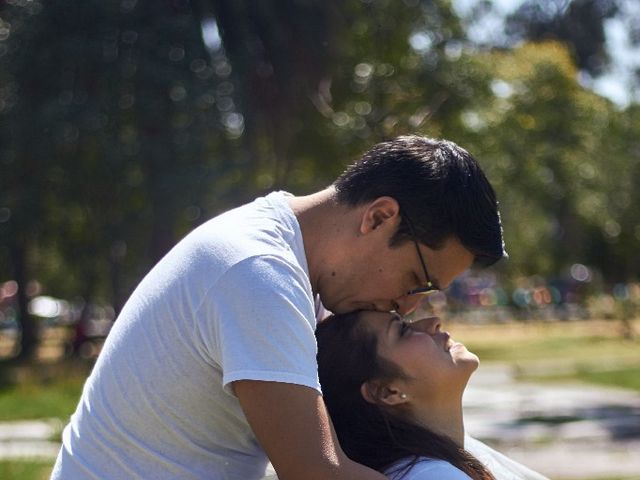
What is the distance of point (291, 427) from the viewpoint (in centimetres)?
251

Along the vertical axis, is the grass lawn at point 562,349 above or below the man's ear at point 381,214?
below

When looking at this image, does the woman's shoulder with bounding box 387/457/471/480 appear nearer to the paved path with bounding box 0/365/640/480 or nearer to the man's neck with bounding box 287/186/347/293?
the man's neck with bounding box 287/186/347/293

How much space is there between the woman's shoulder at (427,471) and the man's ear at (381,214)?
1.86 ft

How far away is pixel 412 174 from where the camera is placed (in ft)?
9.41

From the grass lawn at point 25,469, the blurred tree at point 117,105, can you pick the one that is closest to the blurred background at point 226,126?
the blurred tree at point 117,105

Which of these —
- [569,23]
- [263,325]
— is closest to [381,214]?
[263,325]

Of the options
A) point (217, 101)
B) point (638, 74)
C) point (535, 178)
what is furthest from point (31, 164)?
point (638, 74)

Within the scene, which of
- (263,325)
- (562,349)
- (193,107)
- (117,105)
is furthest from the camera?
(562,349)

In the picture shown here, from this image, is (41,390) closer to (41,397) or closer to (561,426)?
(41,397)

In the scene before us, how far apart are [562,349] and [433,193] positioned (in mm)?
25357

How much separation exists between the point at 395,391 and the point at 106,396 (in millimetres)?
732

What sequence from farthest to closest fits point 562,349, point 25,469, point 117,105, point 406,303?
point 562,349 < point 117,105 < point 25,469 < point 406,303

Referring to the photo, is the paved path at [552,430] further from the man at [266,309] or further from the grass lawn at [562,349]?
the man at [266,309]

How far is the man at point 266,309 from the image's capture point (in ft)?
8.23
